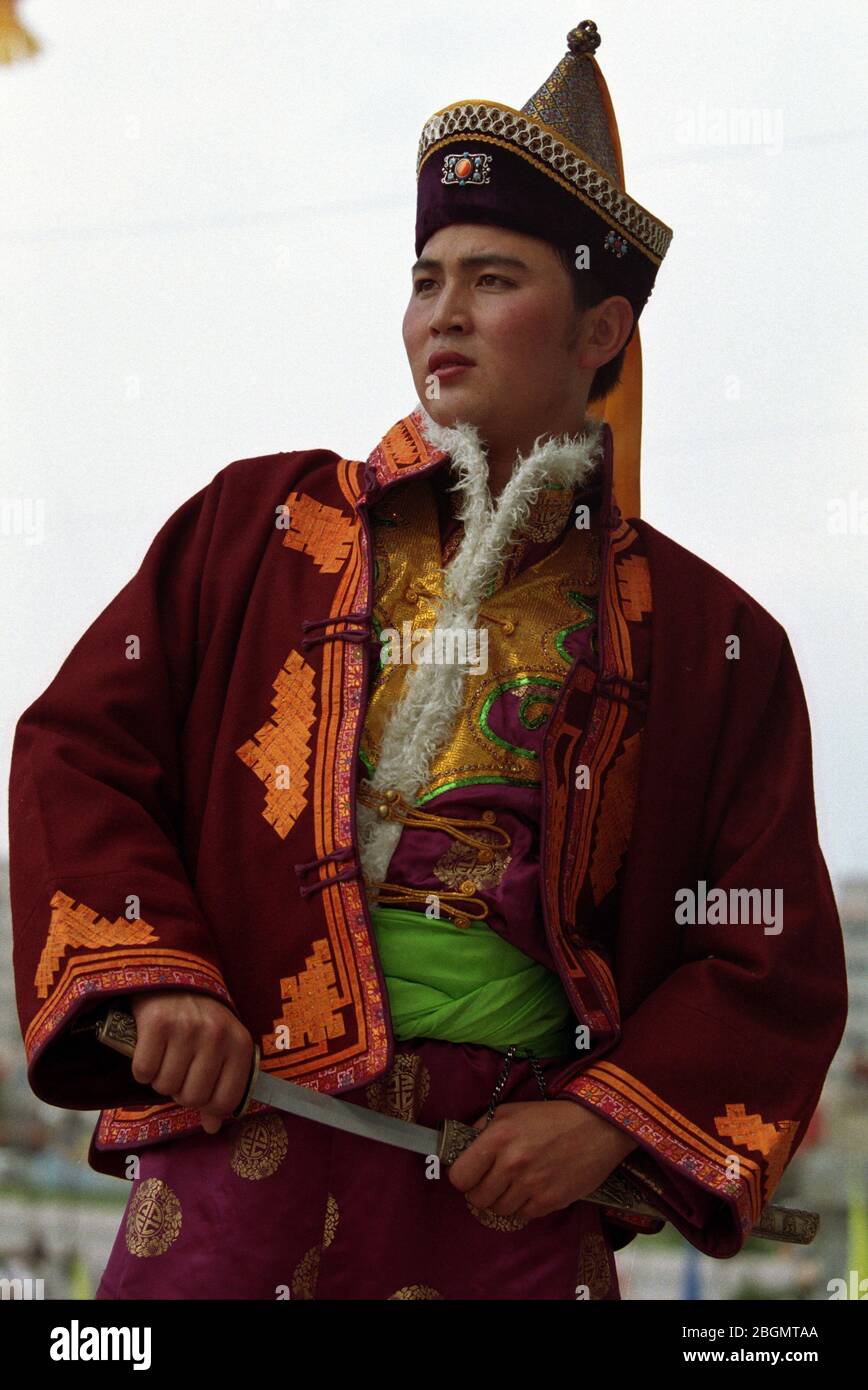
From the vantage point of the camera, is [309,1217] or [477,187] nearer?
[309,1217]

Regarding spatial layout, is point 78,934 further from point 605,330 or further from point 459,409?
point 605,330

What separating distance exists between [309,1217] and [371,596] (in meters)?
0.73

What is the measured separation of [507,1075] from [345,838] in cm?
33

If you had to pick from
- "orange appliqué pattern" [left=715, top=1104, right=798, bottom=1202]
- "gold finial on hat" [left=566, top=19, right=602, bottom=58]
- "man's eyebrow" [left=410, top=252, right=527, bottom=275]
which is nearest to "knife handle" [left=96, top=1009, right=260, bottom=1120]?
"orange appliqué pattern" [left=715, top=1104, right=798, bottom=1202]

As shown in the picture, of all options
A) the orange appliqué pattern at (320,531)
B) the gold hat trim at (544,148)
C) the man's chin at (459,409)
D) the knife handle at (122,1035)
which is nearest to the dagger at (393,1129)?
the knife handle at (122,1035)

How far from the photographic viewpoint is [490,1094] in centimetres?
195

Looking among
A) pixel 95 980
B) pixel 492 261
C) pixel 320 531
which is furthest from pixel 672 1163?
pixel 492 261

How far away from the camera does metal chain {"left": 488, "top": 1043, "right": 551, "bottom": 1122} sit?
1.94m

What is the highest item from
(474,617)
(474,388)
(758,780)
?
(474,388)

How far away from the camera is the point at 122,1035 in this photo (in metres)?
1.75

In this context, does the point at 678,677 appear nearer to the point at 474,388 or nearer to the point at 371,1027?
the point at 474,388

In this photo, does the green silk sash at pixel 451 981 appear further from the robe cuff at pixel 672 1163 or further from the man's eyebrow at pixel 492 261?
the man's eyebrow at pixel 492 261

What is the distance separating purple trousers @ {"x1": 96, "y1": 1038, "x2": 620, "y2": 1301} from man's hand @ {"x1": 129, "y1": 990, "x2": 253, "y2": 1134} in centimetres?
15
